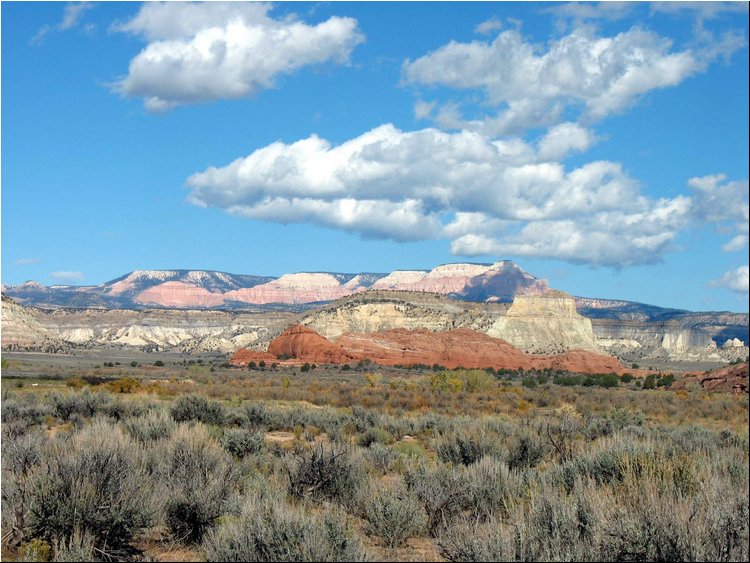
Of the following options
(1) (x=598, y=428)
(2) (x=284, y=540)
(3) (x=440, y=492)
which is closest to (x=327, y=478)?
(3) (x=440, y=492)

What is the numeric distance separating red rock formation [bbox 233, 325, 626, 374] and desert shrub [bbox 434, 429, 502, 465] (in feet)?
242

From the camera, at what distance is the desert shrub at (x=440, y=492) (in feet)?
33.4

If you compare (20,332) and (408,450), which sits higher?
(20,332)

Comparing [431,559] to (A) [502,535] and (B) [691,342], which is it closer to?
(A) [502,535]

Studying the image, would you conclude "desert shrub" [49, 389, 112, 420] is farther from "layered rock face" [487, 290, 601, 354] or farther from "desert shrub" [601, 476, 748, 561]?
"layered rock face" [487, 290, 601, 354]

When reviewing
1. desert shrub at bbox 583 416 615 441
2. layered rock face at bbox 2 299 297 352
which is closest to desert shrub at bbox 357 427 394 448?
desert shrub at bbox 583 416 615 441

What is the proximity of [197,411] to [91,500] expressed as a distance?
14156mm

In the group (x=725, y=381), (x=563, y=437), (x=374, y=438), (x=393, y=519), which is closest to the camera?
(x=393, y=519)

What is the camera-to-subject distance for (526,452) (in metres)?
15.6

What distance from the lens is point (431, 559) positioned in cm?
888

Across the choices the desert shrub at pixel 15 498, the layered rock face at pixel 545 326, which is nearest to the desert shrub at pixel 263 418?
the desert shrub at pixel 15 498

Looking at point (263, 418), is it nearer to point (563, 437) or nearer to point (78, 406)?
point (78, 406)

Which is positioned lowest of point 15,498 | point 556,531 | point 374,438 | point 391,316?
point 374,438

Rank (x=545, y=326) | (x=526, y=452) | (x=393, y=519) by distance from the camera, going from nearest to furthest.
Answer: (x=393, y=519) → (x=526, y=452) → (x=545, y=326)
